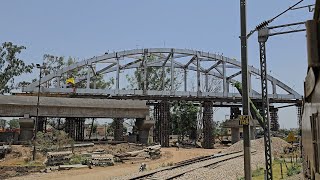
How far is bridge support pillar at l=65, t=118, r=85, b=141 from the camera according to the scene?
4809 cm

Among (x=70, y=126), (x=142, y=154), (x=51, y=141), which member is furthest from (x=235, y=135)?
(x=51, y=141)

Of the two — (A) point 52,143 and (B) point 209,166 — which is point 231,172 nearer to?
(B) point 209,166

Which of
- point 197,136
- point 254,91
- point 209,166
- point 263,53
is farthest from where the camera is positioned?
point 254,91

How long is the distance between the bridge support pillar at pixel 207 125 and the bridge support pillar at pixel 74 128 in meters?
20.7

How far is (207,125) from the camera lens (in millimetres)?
55125

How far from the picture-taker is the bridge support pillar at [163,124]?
51562 millimetres

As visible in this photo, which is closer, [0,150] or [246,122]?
[246,122]

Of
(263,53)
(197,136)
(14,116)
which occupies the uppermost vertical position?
(263,53)

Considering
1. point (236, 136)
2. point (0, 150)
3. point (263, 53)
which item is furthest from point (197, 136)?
point (263, 53)

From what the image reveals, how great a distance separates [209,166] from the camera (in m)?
23.0

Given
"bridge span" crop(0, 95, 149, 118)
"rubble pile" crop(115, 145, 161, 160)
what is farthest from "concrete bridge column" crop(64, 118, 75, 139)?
"rubble pile" crop(115, 145, 161, 160)

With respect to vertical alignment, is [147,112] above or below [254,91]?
below

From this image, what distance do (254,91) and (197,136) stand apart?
857 inches

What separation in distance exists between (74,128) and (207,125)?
22.4 m
